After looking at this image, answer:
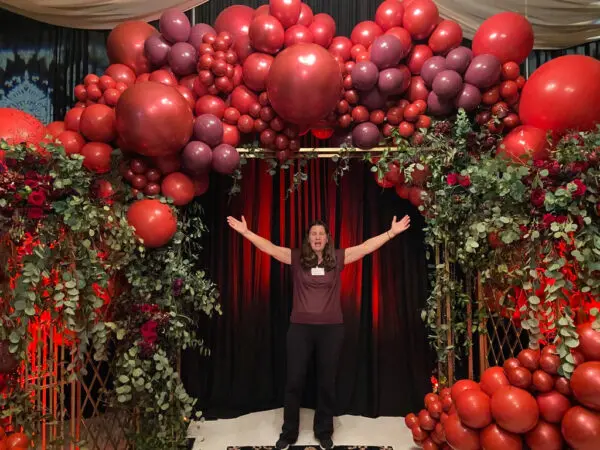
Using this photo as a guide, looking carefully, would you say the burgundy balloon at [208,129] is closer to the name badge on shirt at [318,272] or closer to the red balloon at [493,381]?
the name badge on shirt at [318,272]

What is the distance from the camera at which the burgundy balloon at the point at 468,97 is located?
10.0 ft

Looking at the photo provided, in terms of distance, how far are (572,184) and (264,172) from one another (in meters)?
2.18

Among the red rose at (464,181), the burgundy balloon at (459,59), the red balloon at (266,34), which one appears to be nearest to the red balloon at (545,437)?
the red rose at (464,181)

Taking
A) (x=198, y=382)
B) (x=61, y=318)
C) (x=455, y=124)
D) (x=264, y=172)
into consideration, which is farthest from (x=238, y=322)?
(x=455, y=124)

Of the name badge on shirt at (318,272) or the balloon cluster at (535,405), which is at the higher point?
the name badge on shirt at (318,272)

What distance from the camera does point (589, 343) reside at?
232 cm

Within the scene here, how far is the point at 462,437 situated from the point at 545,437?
→ 352 millimetres

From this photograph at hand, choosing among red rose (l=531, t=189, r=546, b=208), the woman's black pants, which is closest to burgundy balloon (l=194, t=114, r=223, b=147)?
the woman's black pants

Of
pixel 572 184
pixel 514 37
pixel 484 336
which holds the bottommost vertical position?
pixel 484 336

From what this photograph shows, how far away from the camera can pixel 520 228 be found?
2.61 meters

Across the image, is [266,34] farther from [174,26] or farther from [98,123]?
[98,123]

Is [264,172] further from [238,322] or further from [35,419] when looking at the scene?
[35,419]

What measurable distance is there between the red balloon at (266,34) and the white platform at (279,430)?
2409 millimetres

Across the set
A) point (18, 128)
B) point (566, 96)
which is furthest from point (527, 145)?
point (18, 128)
